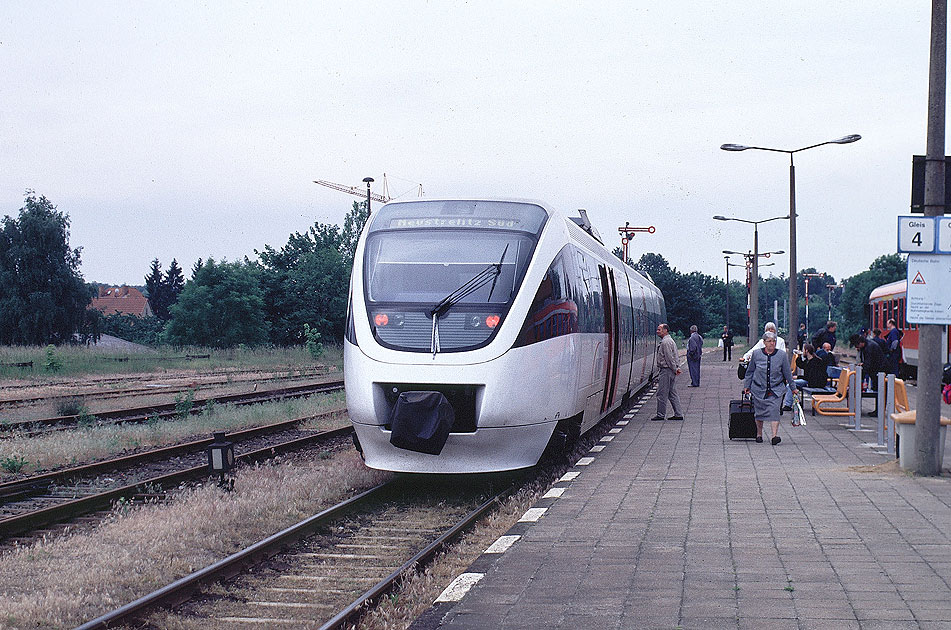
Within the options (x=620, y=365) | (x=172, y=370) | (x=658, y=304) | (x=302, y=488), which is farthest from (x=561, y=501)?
(x=172, y=370)

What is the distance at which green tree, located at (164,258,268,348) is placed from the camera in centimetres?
7406

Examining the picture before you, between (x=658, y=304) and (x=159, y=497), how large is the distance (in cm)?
2522

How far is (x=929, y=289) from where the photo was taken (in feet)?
37.9

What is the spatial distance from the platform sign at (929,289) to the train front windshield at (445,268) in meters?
4.10

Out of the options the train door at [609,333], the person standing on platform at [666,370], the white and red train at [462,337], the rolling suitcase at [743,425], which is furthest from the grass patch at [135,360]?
the white and red train at [462,337]

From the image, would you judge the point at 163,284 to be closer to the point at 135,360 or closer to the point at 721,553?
the point at 135,360

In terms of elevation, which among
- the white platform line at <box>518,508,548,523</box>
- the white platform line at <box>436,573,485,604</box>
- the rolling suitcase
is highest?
the rolling suitcase

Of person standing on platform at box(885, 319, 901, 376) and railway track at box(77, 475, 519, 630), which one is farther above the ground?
person standing on platform at box(885, 319, 901, 376)

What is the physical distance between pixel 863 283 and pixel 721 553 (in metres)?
140

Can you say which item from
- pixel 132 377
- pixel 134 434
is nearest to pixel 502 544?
pixel 134 434

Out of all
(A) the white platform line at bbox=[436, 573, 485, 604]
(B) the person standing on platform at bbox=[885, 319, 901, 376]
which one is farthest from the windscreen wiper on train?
(B) the person standing on platform at bbox=[885, 319, 901, 376]

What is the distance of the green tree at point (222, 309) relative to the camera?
7406cm

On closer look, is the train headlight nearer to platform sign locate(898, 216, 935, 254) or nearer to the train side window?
the train side window

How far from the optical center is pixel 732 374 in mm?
41344
